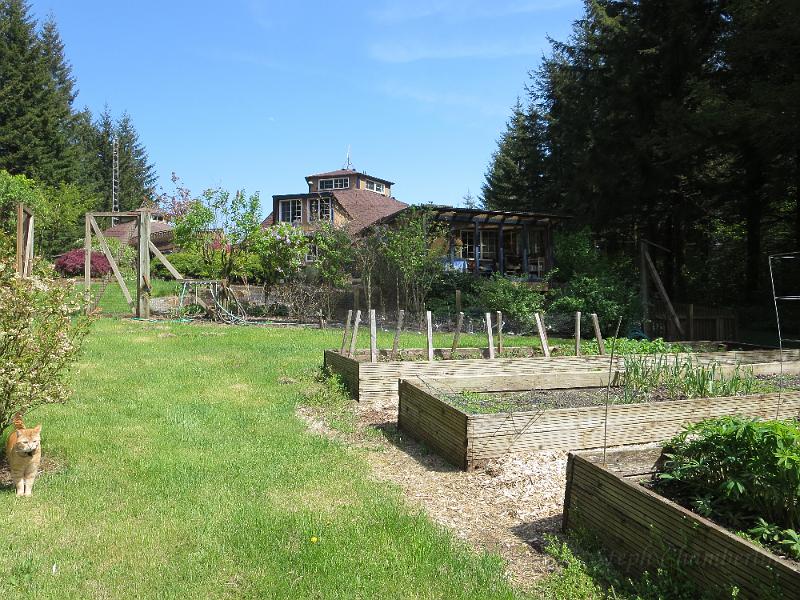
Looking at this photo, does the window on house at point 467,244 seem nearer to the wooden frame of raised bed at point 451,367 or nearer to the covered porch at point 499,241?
the covered porch at point 499,241

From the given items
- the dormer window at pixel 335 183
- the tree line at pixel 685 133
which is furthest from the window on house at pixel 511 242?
the dormer window at pixel 335 183

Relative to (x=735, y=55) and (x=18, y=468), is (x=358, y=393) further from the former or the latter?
(x=735, y=55)

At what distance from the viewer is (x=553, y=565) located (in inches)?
144

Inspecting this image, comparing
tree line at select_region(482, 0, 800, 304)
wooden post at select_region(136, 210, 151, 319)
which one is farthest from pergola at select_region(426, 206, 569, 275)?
wooden post at select_region(136, 210, 151, 319)

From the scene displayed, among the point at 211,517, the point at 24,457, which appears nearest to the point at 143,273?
the point at 24,457

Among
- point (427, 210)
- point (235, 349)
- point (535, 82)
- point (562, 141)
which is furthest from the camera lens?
point (535, 82)

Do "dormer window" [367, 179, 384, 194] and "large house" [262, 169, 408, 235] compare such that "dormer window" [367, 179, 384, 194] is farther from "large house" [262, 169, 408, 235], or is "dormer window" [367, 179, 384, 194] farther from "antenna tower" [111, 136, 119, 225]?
"antenna tower" [111, 136, 119, 225]

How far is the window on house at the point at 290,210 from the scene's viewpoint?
3209 cm

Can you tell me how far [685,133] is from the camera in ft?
62.7

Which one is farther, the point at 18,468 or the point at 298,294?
the point at 298,294

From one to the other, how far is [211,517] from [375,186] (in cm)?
3865

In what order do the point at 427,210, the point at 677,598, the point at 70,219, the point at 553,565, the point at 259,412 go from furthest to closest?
the point at 70,219, the point at 427,210, the point at 259,412, the point at 553,565, the point at 677,598

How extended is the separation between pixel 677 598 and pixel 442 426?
9.30 feet

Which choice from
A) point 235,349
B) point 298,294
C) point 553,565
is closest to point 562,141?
point 298,294
